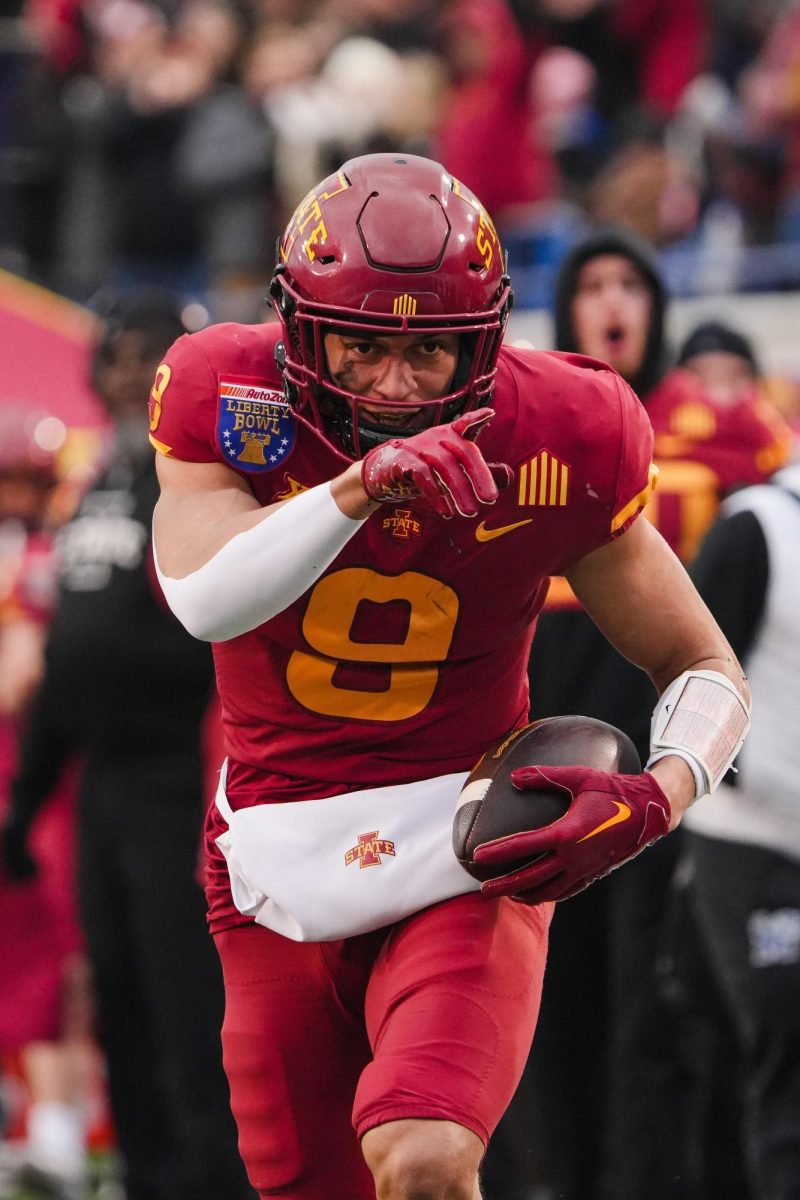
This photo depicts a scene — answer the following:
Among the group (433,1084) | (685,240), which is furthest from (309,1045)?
(685,240)

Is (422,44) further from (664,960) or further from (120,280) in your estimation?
(664,960)

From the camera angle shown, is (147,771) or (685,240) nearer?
(147,771)

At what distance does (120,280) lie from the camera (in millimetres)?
9844

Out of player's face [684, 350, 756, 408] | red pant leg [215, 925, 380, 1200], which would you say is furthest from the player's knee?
player's face [684, 350, 756, 408]

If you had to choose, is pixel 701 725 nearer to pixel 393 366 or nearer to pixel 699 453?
pixel 393 366

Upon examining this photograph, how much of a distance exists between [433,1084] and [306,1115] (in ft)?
1.13

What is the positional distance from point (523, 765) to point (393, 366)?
61 centimetres

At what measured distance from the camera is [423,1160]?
285 centimetres

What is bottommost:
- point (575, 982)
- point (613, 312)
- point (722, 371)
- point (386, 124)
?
point (575, 982)

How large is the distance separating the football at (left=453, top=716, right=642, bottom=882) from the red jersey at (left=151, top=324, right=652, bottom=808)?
0.14m

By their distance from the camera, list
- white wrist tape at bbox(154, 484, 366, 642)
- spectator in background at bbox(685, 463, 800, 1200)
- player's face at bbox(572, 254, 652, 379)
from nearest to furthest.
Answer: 1. white wrist tape at bbox(154, 484, 366, 642)
2. spectator in background at bbox(685, 463, 800, 1200)
3. player's face at bbox(572, 254, 652, 379)

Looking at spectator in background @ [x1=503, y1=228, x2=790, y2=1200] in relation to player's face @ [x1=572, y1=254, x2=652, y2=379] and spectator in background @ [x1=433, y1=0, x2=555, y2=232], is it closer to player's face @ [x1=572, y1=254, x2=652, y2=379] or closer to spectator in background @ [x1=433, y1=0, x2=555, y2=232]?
player's face @ [x1=572, y1=254, x2=652, y2=379]

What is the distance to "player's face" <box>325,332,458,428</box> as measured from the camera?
3.00 metres

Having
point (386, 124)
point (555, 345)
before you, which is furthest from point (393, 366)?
point (386, 124)
